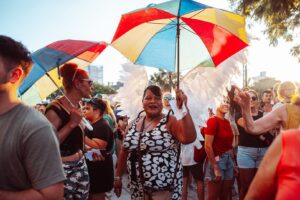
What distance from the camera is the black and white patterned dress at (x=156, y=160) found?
3.62 metres

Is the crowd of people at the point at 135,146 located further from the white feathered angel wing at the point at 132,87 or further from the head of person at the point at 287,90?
the white feathered angel wing at the point at 132,87

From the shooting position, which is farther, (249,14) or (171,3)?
(249,14)

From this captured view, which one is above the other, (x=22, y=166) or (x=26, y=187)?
(x=22, y=166)

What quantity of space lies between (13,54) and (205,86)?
336cm

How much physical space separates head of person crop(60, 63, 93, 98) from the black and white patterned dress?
0.74 m

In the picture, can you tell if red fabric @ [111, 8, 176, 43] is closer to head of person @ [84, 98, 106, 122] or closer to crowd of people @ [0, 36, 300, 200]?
crowd of people @ [0, 36, 300, 200]

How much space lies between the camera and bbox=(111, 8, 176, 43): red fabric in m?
3.99

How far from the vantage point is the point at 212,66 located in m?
4.52

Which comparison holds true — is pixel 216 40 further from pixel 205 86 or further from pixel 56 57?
pixel 56 57

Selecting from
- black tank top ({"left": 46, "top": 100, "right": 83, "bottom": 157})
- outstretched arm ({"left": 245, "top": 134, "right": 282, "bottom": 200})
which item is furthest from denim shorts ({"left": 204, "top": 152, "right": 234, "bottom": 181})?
outstretched arm ({"left": 245, "top": 134, "right": 282, "bottom": 200})

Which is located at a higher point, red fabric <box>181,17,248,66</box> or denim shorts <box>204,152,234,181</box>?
red fabric <box>181,17,248,66</box>

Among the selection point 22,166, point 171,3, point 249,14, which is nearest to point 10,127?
point 22,166

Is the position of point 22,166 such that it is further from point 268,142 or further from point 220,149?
point 268,142

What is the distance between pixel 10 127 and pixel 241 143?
14.7ft
